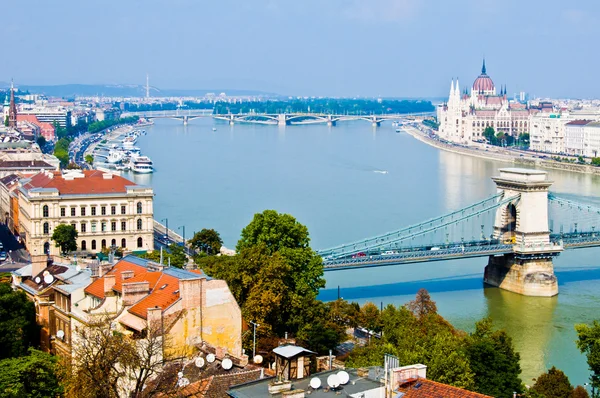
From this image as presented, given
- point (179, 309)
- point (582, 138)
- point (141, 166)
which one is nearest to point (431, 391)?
point (179, 309)

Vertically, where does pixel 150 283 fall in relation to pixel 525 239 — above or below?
above

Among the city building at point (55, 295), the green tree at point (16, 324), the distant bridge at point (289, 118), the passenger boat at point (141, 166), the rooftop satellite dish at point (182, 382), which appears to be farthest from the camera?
the distant bridge at point (289, 118)

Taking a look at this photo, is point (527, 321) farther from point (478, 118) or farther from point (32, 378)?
point (478, 118)

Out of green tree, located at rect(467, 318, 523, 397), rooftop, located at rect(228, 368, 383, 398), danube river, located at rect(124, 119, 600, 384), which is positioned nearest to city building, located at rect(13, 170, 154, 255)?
danube river, located at rect(124, 119, 600, 384)

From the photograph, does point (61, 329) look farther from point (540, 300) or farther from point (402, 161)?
point (402, 161)

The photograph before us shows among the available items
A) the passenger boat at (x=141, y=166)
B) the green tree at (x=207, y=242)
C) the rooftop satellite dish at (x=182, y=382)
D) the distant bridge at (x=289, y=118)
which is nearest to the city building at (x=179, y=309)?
the rooftop satellite dish at (x=182, y=382)

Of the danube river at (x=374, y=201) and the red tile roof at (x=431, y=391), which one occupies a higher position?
the red tile roof at (x=431, y=391)

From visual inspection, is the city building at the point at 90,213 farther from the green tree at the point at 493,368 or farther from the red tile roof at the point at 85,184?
the green tree at the point at 493,368
